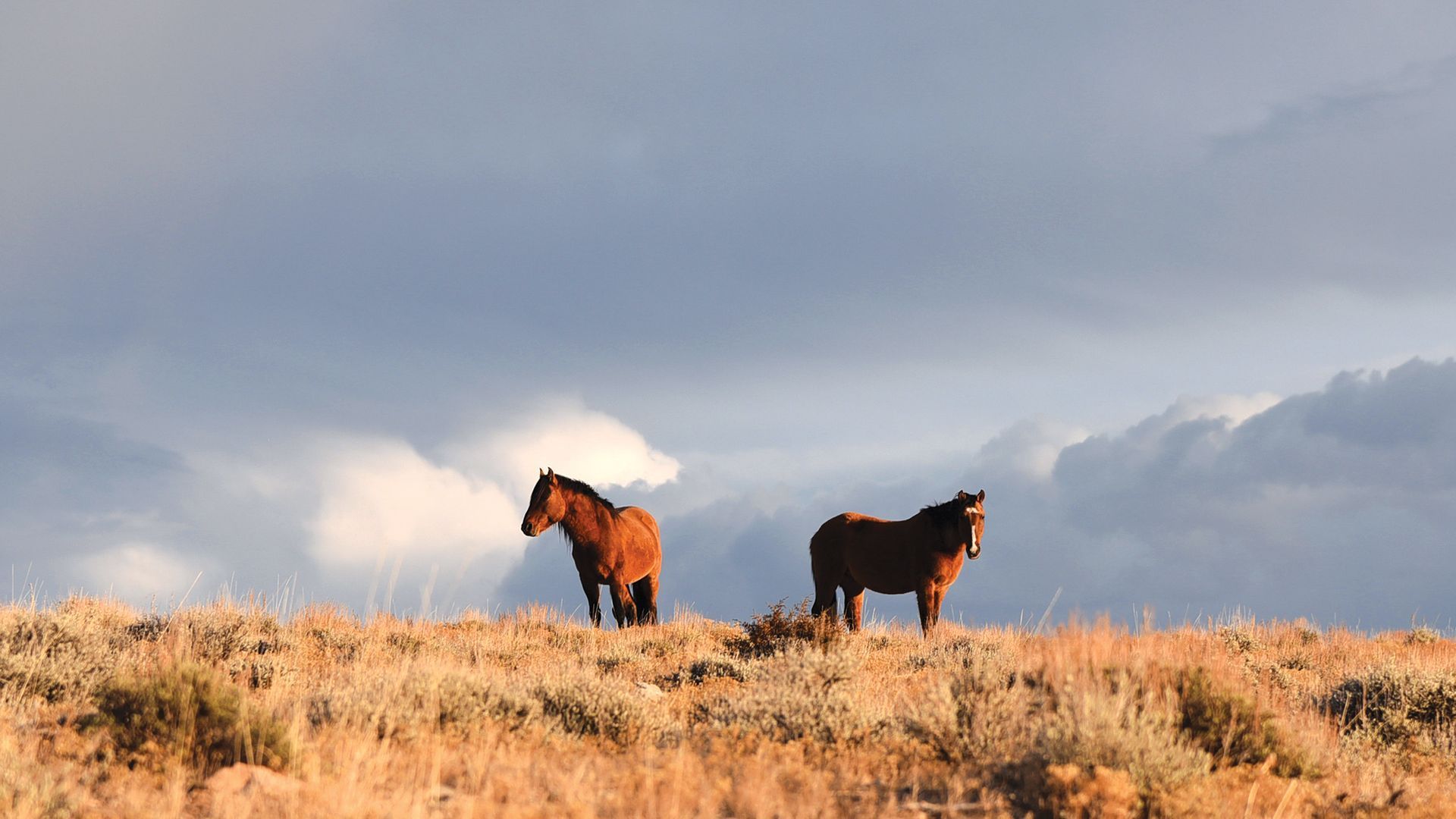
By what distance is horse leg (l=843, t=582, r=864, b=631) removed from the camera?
1838 centimetres

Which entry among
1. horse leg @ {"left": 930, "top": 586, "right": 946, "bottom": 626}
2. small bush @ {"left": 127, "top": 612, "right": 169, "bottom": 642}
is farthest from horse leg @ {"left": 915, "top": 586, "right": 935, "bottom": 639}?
small bush @ {"left": 127, "top": 612, "right": 169, "bottom": 642}

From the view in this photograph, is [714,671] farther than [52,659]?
Yes

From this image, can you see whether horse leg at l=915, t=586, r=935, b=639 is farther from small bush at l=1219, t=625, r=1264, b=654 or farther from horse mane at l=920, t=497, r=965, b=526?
small bush at l=1219, t=625, r=1264, b=654

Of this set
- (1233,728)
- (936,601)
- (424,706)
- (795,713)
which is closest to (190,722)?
(424,706)

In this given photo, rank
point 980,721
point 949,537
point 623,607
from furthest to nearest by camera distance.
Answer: point 623,607 → point 949,537 → point 980,721

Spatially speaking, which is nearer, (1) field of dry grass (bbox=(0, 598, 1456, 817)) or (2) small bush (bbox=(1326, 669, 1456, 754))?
(1) field of dry grass (bbox=(0, 598, 1456, 817))

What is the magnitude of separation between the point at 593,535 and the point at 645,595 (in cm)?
266

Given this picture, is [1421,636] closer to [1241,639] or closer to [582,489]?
[1241,639]

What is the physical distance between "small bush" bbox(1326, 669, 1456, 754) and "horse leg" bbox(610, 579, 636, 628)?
11.4 meters

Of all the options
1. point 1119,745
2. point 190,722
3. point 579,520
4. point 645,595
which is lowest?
point 1119,745

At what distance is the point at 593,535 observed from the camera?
711 inches

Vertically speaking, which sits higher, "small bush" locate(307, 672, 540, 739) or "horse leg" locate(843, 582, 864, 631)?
"horse leg" locate(843, 582, 864, 631)

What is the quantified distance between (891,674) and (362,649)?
690 centimetres

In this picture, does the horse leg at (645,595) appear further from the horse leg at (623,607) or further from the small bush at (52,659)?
the small bush at (52,659)
